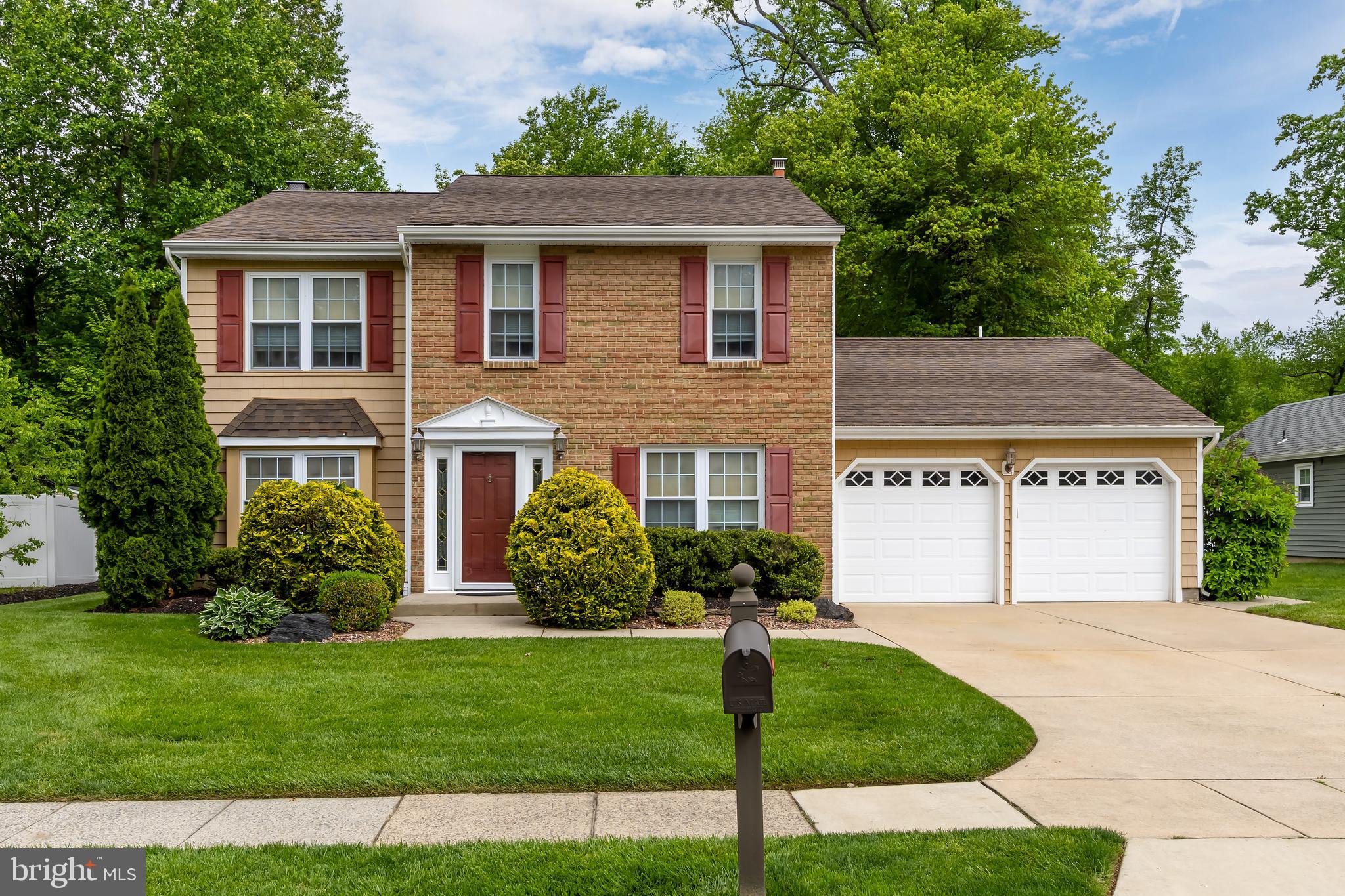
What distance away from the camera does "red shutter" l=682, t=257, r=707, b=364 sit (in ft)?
44.1

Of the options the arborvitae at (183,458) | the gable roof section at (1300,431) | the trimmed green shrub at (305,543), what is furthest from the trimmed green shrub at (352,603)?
the gable roof section at (1300,431)

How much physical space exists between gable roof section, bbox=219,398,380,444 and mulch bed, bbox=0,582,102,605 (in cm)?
362

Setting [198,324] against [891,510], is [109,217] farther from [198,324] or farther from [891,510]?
[891,510]

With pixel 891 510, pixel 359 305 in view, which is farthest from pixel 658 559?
pixel 359 305

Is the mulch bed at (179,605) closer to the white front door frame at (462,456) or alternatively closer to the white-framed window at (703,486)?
the white front door frame at (462,456)

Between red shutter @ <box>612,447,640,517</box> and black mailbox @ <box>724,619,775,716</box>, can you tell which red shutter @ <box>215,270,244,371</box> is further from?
black mailbox @ <box>724,619,775,716</box>

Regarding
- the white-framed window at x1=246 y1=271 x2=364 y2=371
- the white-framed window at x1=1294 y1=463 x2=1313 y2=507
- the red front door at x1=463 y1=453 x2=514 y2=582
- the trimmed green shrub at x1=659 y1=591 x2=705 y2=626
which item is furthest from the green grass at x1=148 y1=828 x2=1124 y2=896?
the white-framed window at x1=1294 y1=463 x2=1313 y2=507

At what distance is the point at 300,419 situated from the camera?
540 inches

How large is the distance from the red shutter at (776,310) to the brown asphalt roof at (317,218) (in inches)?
238

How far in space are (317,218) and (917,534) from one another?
11439 mm

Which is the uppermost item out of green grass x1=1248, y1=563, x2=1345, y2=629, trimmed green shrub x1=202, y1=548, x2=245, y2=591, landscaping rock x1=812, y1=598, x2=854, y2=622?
trimmed green shrub x1=202, y1=548, x2=245, y2=591

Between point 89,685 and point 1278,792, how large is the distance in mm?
8734

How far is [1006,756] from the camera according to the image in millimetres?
5750

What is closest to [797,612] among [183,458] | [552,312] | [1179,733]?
[1179,733]
